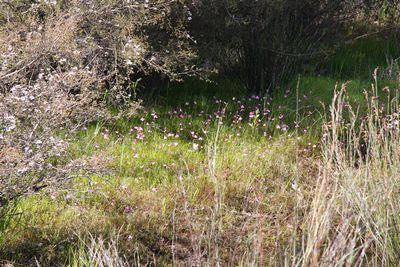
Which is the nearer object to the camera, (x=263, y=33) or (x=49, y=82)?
(x=49, y=82)

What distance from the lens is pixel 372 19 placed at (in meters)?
10.1

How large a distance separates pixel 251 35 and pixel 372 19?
12.9 feet

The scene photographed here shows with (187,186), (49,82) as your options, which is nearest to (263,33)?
(187,186)

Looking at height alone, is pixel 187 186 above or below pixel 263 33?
below

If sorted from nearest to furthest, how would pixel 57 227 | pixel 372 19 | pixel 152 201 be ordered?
pixel 57 227, pixel 152 201, pixel 372 19

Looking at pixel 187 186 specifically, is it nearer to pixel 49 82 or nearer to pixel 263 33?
pixel 49 82

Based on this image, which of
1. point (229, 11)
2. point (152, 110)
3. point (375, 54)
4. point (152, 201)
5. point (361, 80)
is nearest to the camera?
point (152, 201)

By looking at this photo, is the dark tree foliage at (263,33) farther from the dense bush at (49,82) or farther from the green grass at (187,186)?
the dense bush at (49,82)

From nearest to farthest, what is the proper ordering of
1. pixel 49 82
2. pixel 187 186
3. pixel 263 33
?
pixel 49 82, pixel 187 186, pixel 263 33

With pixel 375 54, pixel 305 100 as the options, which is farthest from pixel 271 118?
pixel 375 54

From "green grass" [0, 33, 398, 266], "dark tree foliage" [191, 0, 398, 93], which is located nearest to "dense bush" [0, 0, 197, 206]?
"green grass" [0, 33, 398, 266]

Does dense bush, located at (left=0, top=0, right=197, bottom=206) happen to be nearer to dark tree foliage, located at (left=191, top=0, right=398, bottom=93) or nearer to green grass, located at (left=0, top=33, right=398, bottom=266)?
green grass, located at (left=0, top=33, right=398, bottom=266)

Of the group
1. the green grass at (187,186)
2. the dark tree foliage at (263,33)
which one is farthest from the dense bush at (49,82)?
the dark tree foliage at (263,33)

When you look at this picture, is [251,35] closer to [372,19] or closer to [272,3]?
[272,3]
